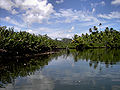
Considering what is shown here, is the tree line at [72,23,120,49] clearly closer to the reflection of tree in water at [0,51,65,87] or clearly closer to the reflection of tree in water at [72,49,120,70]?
the reflection of tree in water at [72,49,120,70]

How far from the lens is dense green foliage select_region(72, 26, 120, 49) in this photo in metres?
117

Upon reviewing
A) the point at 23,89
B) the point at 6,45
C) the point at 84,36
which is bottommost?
the point at 23,89

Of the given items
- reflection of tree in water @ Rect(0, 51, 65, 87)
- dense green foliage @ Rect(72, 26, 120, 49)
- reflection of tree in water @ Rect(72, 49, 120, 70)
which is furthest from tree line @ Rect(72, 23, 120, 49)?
reflection of tree in water @ Rect(0, 51, 65, 87)

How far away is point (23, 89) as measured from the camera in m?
14.9

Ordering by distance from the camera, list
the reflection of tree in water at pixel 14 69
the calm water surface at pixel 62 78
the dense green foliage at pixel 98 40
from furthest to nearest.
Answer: the dense green foliage at pixel 98 40 → the reflection of tree in water at pixel 14 69 → the calm water surface at pixel 62 78

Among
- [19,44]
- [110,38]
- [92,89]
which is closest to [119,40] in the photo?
[110,38]

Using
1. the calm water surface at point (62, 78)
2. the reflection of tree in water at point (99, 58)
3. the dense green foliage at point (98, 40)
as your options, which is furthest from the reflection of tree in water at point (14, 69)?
the dense green foliage at point (98, 40)

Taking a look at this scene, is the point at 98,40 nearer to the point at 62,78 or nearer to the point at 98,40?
the point at 98,40

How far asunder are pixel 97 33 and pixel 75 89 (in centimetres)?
13550

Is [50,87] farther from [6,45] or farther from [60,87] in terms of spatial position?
[6,45]

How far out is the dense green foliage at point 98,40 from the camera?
116875 mm

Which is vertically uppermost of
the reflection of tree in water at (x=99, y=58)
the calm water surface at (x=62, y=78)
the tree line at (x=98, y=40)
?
the tree line at (x=98, y=40)

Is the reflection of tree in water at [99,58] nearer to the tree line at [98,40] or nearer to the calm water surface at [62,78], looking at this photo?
the calm water surface at [62,78]

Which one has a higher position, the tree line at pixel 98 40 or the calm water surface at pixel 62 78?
the tree line at pixel 98 40
